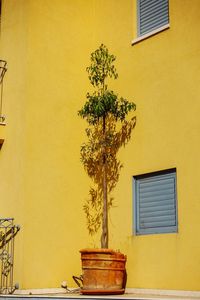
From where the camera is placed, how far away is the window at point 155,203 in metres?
9.98

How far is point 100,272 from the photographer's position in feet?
31.5

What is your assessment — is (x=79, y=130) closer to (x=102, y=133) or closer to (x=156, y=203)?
(x=102, y=133)

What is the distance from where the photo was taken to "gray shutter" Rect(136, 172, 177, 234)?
32.7 feet

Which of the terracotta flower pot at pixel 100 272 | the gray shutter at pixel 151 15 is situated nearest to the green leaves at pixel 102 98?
the gray shutter at pixel 151 15

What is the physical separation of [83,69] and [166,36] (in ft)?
6.53

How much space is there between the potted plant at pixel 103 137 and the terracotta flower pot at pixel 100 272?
0.49 feet

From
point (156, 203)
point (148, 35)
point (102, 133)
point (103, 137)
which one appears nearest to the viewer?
point (156, 203)

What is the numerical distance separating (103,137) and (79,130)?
0.88m

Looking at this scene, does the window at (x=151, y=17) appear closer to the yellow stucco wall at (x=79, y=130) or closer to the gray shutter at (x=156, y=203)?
the yellow stucco wall at (x=79, y=130)

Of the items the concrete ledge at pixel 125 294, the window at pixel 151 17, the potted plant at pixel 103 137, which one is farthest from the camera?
the window at pixel 151 17

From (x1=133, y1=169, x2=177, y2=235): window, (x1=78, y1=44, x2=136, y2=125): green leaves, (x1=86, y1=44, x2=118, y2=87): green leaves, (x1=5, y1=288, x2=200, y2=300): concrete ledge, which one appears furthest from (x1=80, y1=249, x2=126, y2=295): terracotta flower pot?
(x1=86, y1=44, x2=118, y2=87): green leaves

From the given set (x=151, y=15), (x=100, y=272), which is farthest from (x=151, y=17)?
(x=100, y=272)

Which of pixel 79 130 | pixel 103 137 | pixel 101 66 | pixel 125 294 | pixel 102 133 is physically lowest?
pixel 125 294

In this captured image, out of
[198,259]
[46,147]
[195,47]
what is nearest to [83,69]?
[46,147]
